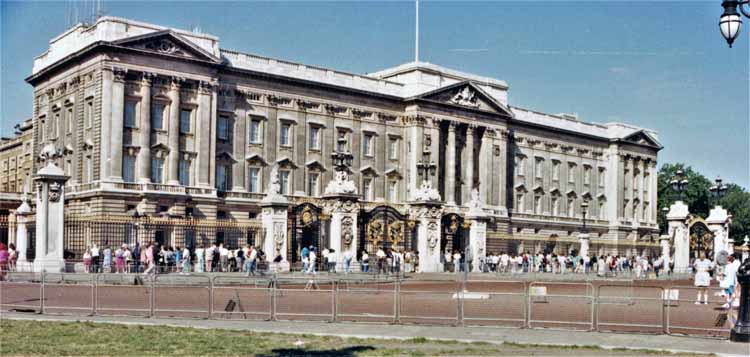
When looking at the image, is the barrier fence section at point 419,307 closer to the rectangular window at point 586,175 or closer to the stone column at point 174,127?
the stone column at point 174,127

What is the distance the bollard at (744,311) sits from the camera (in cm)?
1709

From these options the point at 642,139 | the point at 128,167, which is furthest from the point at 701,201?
the point at 128,167

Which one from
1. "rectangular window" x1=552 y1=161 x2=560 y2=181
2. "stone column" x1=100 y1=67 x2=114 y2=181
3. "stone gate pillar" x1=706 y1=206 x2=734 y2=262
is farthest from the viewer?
"rectangular window" x1=552 y1=161 x2=560 y2=181

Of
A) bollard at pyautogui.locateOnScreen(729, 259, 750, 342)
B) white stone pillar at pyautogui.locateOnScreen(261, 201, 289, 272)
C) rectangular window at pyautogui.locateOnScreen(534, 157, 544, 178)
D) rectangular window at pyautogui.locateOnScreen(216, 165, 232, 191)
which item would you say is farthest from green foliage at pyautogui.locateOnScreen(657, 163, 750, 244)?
bollard at pyautogui.locateOnScreen(729, 259, 750, 342)

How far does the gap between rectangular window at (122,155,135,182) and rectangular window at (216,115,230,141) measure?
7466mm

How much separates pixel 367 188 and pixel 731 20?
59823mm

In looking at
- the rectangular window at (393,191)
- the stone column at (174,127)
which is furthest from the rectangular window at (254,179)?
the rectangular window at (393,191)

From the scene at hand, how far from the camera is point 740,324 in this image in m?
17.2

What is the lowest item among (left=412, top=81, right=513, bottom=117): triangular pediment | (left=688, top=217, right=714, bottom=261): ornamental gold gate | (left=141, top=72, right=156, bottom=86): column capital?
(left=688, top=217, right=714, bottom=261): ornamental gold gate

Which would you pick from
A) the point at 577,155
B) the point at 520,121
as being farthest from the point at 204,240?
the point at 577,155

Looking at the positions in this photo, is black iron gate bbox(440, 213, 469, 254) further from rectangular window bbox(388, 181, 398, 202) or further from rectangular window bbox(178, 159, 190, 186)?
rectangular window bbox(388, 181, 398, 202)

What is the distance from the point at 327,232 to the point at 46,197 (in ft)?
62.6

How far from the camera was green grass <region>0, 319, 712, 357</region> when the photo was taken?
1456 centimetres

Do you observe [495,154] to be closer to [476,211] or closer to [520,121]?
[520,121]
